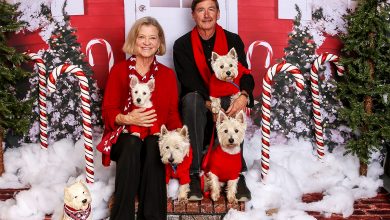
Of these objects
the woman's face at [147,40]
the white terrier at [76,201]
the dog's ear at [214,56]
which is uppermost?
the woman's face at [147,40]

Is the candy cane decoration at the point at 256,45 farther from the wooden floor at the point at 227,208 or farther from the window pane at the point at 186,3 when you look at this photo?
the wooden floor at the point at 227,208

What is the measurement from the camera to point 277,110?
4.54 meters

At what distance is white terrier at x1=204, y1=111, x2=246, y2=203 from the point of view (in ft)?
11.4

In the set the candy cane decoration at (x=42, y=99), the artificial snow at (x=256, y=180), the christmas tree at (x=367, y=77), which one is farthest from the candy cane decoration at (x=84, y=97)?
the christmas tree at (x=367, y=77)

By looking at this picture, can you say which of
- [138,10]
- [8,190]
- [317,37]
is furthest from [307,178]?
[8,190]

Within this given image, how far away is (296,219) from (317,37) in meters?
1.69

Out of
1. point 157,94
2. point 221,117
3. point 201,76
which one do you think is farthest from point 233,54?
point 157,94

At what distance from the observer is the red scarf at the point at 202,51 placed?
3955mm

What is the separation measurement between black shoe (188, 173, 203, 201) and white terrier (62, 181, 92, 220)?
0.76 meters

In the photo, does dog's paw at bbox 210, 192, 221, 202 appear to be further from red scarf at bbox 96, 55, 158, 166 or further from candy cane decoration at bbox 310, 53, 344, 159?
candy cane decoration at bbox 310, 53, 344, 159

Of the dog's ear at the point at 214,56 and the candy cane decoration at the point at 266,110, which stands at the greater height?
the dog's ear at the point at 214,56

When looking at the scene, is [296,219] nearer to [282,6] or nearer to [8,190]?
[282,6]

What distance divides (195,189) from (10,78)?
1.72 meters

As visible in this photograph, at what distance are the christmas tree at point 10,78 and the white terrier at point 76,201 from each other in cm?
126
